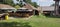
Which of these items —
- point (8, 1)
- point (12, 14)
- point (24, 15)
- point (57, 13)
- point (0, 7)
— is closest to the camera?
point (24, 15)

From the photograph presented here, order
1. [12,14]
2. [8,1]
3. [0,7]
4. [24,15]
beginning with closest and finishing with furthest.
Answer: [24,15] < [12,14] < [0,7] < [8,1]

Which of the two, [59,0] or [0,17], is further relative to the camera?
[59,0]

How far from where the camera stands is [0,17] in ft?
90.2

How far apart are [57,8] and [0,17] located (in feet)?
77.0

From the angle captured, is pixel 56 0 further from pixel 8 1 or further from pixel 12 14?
pixel 8 1

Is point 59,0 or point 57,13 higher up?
point 59,0

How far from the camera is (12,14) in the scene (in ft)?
132

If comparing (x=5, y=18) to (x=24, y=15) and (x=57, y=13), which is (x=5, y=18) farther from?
(x=57, y=13)

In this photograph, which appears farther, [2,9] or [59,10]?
[2,9]

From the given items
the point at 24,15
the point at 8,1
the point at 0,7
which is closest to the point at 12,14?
the point at 24,15

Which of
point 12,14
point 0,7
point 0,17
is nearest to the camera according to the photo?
point 0,17

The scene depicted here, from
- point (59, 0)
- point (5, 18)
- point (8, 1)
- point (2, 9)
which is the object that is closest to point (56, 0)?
point (59, 0)

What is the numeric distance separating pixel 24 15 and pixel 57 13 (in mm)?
13033

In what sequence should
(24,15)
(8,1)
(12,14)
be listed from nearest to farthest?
(24,15) < (12,14) < (8,1)
